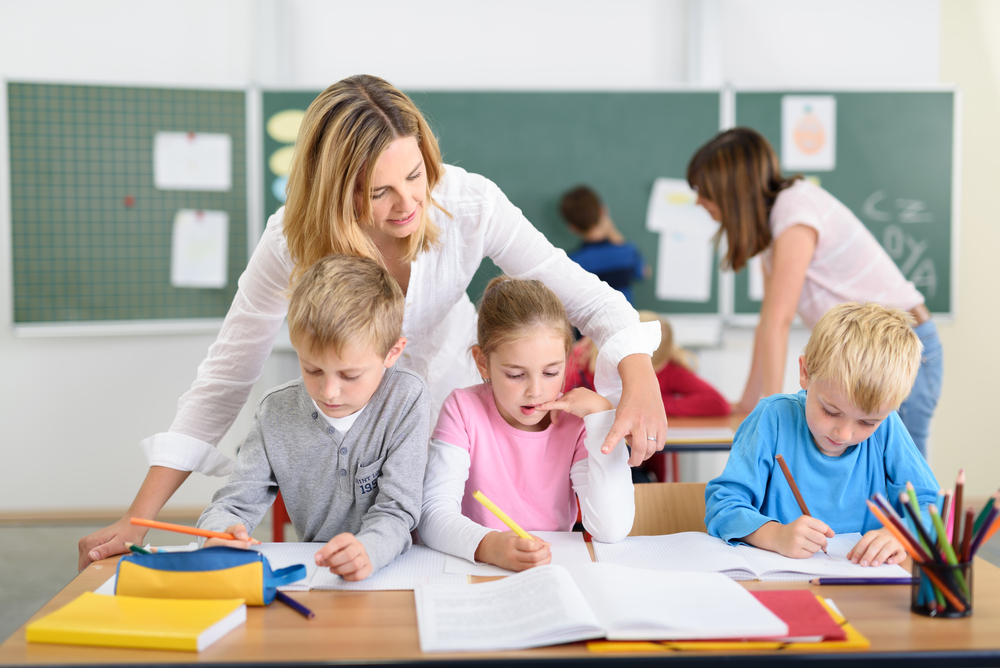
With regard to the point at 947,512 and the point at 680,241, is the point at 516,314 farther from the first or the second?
the point at 680,241

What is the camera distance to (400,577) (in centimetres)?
106

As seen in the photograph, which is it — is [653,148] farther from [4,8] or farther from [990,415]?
[4,8]

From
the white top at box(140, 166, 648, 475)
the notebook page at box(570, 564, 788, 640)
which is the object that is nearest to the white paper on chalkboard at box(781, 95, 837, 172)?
the white top at box(140, 166, 648, 475)

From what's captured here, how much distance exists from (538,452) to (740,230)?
1.09 meters

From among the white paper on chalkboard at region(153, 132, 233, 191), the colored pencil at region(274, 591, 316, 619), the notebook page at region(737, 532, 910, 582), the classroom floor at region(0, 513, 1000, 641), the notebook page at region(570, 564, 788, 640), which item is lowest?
the classroom floor at region(0, 513, 1000, 641)

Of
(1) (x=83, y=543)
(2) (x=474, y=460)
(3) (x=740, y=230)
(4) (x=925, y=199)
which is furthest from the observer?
(4) (x=925, y=199)

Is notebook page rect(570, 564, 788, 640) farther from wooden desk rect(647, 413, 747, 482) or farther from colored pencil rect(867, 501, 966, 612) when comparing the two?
wooden desk rect(647, 413, 747, 482)

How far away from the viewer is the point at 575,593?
3.00 ft

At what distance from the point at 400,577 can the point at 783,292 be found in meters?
1.45

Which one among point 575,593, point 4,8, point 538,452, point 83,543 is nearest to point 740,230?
point 538,452

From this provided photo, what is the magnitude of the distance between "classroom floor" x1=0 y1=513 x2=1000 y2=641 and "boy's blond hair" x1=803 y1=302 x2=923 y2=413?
6.72 ft

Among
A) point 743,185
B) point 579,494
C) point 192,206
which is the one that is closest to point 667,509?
point 579,494

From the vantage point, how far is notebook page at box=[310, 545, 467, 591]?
1.02 metres

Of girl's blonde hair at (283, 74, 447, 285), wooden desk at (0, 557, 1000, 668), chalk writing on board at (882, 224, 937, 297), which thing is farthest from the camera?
chalk writing on board at (882, 224, 937, 297)
